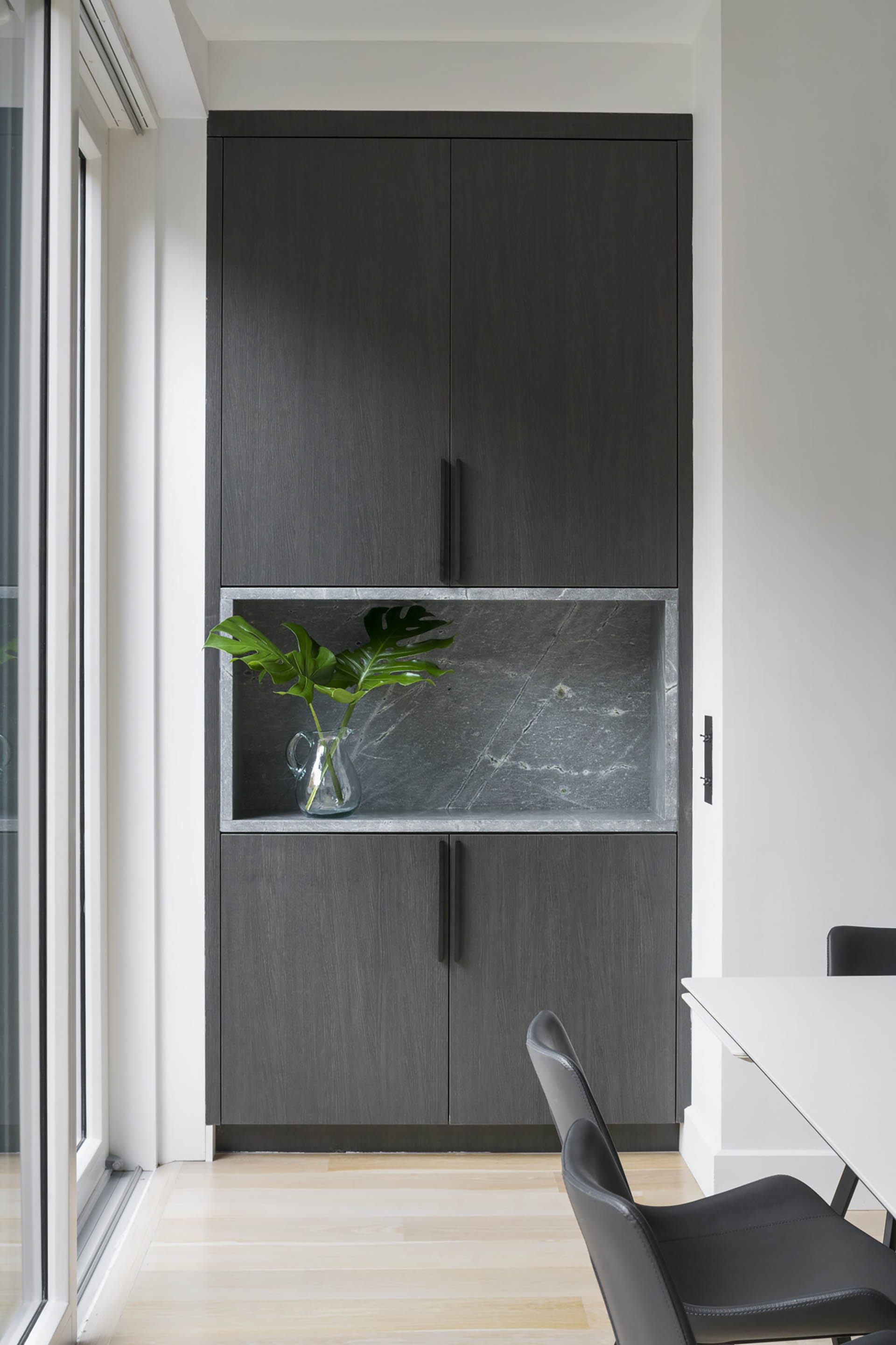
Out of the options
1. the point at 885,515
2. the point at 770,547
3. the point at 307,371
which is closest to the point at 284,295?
the point at 307,371

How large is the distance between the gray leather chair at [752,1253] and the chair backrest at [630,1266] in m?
0.08

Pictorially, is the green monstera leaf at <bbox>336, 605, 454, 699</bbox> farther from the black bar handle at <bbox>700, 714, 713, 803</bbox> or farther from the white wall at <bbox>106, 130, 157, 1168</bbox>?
the black bar handle at <bbox>700, 714, 713, 803</bbox>

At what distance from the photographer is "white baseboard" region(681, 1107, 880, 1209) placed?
95.7 inches

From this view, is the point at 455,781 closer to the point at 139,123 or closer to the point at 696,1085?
the point at 696,1085

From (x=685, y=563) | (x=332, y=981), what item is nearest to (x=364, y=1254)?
(x=332, y=981)

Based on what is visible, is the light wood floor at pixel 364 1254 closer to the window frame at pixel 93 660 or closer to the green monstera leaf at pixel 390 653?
the window frame at pixel 93 660

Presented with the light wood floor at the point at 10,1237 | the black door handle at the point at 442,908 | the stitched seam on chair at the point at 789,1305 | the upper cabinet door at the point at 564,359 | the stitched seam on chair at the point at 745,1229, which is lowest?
the light wood floor at the point at 10,1237

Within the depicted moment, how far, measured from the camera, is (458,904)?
264 centimetres

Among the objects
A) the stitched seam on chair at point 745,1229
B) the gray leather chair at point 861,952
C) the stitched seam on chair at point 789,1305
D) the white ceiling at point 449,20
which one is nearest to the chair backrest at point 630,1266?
the stitched seam on chair at point 789,1305

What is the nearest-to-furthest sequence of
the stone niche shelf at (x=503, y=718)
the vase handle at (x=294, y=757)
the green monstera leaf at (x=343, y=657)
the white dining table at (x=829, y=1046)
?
the white dining table at (x=829, y=1046)
the green monstera leaf at (x=343, y=657)
the vase handle at (x=294, y=757)
the stone niche shelf at (x=503, y=718)

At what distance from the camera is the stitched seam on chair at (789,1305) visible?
1.25 metres

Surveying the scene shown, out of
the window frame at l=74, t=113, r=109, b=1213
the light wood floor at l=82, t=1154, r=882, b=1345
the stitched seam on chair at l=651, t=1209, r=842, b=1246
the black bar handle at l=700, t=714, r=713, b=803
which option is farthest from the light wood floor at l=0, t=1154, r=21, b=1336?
the black bar handle at l=700, t=714, r=713, b=803

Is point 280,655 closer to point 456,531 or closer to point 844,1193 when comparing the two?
point 456,531

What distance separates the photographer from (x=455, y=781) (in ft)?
9.92
